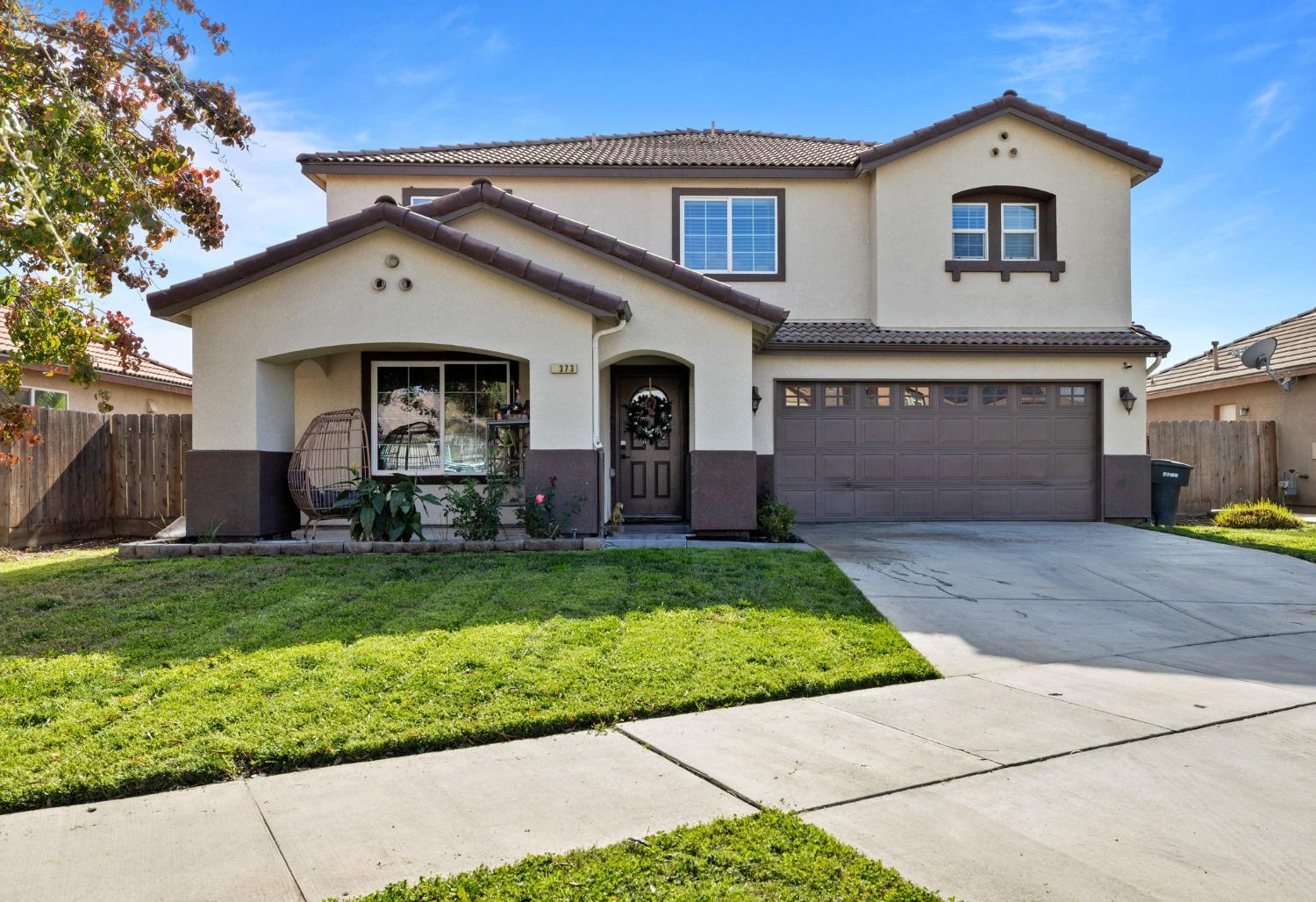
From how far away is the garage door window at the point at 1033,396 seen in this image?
1489 cm

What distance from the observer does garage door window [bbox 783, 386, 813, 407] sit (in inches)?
574

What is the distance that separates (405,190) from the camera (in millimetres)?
15008

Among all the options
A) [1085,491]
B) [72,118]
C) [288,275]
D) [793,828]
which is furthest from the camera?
[1085,491]

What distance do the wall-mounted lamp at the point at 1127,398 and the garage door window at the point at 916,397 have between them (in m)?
3.20

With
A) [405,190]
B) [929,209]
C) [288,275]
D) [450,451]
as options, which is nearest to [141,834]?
[288,275]

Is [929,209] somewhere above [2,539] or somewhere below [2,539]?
above

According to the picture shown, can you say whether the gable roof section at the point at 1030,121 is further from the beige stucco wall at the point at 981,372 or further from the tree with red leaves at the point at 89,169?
the tree with red leaves at the point at 89,169

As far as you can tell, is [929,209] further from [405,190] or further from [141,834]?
[141,834]

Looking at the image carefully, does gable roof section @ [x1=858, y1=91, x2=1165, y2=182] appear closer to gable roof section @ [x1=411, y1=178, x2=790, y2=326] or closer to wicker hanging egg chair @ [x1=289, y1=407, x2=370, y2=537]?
gable roof section @ [x1=411, y1=178, x2=790, y2=326]

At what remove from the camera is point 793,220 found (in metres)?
15.4

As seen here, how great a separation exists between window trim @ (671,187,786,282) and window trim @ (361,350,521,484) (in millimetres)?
3921

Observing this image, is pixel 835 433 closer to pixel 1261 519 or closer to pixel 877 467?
pixel 877 467

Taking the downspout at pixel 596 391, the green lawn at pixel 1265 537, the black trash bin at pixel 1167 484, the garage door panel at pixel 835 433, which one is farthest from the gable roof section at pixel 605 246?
the black trash bin at pixel 1167 484

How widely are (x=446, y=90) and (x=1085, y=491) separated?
12.2 metres
